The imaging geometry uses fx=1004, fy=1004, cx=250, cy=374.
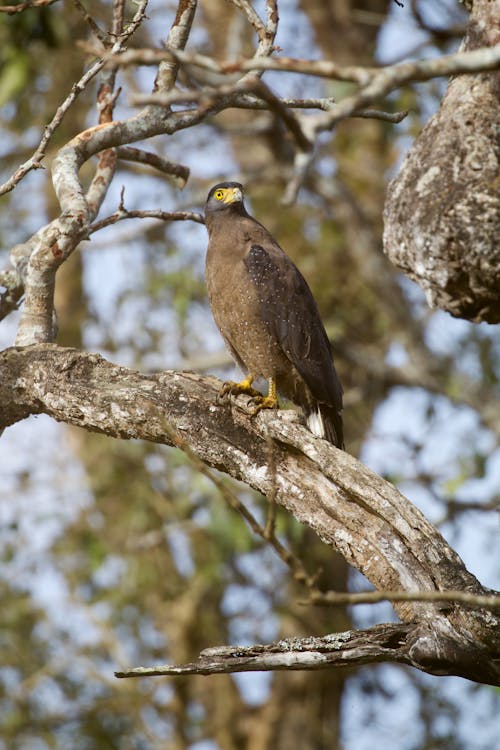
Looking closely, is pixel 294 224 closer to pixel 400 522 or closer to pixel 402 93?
pixel 402 93

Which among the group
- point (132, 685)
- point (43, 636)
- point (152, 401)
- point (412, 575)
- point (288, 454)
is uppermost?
point (43, 636)

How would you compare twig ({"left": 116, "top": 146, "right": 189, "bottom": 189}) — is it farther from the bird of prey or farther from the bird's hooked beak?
the bird's hooked beak

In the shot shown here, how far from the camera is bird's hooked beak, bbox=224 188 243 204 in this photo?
19.2 ft

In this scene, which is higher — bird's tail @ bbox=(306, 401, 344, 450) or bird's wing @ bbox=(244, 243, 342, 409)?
bird's wing @ bbox=(244, 243, 342, 409)

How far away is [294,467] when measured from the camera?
3.66 meters

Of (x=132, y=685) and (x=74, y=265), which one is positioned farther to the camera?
(x=74, y=265)

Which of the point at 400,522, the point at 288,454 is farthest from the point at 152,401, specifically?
the point at 400,522

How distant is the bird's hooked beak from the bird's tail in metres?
1.38

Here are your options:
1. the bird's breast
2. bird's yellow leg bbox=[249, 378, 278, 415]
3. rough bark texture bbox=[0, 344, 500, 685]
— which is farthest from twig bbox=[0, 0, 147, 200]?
the bird's breast

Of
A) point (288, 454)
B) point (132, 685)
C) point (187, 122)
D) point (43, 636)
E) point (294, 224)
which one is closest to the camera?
point (288, 454)

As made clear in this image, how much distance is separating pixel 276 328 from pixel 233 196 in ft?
3.59

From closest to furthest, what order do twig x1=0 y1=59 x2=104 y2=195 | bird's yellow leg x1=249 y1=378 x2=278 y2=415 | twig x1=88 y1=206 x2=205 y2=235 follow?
twig x1=0 y1=59 x2=104 y2=195, bird's yellow leg x1=249 y1=378 x2=278 y2=415, twig x1=88 y1=206 x2=205 y2=235

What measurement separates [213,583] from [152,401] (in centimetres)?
591

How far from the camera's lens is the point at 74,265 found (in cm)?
1119
